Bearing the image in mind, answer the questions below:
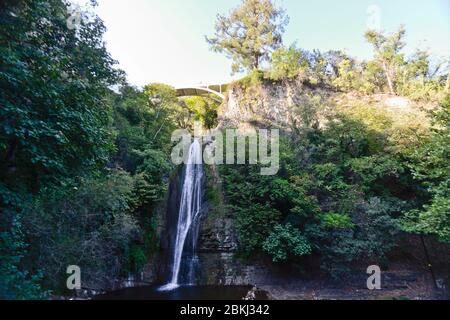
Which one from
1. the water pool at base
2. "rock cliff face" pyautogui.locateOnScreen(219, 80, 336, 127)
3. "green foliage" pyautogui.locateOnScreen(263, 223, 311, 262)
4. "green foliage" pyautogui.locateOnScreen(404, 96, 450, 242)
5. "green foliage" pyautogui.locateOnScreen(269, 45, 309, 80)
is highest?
"green foliage" pyautogui.locateOnScreen(269, 45, 309, 80)

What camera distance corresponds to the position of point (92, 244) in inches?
308

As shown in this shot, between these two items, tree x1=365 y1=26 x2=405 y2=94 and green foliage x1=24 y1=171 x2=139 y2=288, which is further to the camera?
tree x1=365 y1=26 x2=405 y2=94

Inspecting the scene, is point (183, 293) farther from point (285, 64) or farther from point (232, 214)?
point (285, 64)

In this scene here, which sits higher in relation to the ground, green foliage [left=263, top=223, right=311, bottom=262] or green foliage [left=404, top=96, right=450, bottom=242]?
green foliage [left=404, top=96, right=450, bottom=242]

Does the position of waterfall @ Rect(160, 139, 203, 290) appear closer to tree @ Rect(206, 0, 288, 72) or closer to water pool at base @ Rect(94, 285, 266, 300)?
water pool at base @ Rect(94, 285, 266, 300)

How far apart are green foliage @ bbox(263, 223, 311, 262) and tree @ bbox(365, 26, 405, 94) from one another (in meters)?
13.7

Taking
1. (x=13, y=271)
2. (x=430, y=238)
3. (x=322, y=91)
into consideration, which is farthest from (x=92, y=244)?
(x=322, y=91)

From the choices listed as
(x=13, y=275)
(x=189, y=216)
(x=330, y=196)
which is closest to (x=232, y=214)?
(x=189, y=216)

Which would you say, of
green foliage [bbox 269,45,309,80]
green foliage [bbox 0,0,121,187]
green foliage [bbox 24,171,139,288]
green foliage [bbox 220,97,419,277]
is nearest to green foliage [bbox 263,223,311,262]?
green foliage [bbox 220,97,419,277]

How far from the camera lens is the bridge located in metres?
24.8

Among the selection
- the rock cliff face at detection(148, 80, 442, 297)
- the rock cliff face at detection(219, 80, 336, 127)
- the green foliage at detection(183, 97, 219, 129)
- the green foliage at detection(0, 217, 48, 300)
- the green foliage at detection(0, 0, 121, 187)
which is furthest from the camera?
the green foliage at detection(183, 97, 219, 129)

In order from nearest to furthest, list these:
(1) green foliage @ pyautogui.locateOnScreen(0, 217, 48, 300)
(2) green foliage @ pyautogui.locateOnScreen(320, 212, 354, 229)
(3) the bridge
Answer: (1) green foliage @ pyautogui.locateOnScreen(0, 217, 48, 300) < (2) green foliage @ pyautogui.locateOnScreen(320, 212, 354, 229) < (3) the bridge

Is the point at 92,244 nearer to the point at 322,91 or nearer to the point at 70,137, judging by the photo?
the point at 70,137

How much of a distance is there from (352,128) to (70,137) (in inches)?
473
